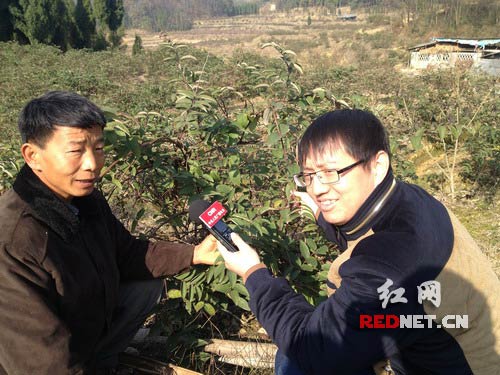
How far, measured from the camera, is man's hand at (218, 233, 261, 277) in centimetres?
155

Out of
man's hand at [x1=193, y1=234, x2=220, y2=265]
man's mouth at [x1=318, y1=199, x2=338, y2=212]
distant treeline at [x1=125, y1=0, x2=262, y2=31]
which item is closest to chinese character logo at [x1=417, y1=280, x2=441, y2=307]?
man's mouth at [x1=318, y1=199, x2=338, y2=212]

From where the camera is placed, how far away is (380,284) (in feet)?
4.00

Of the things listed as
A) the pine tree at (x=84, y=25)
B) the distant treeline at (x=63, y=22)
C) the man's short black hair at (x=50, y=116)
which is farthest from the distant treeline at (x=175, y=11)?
the man's short black hair at (x=50, y=116)

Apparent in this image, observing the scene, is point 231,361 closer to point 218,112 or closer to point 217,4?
point 218,112

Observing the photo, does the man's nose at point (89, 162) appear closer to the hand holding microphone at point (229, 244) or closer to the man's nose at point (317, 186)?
the hand holding microphone at point (229, 244)

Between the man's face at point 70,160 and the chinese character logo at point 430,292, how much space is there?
1.21m

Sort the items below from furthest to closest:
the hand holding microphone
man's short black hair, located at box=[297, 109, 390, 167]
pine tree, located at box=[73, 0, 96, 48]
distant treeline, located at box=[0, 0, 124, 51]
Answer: pine tree, located at box=[73, 0, 96, 48]
distant treeline, located at box=[0, 0, 124, 51]
the hand holding microphone
man's short black hair, located at box=[297, 109, 390, 167]

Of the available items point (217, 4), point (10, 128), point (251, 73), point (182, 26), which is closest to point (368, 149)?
point (251, 73)

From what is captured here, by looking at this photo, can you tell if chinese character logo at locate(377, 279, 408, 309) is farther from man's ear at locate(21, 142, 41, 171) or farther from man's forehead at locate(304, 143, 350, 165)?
man's ear at locate(21, 142, 41, 171)

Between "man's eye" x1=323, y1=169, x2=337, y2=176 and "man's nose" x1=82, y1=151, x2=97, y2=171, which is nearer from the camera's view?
"man's eye" x1=323, y1=169, x2=337, y2=176

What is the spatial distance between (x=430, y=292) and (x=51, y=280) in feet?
4.00

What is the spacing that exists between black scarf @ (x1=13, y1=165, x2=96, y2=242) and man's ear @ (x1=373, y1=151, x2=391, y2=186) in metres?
1.10

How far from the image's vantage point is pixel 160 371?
2.13m

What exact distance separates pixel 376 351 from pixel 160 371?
1.21m
